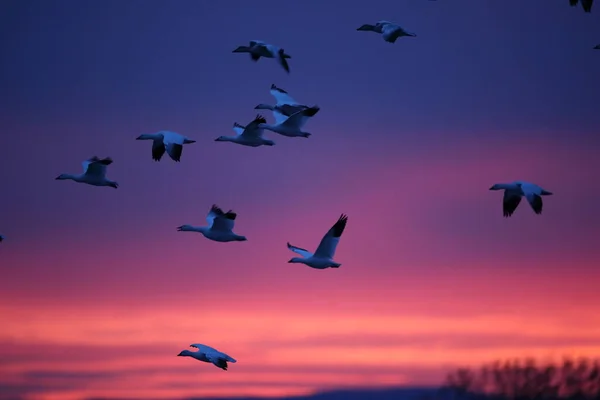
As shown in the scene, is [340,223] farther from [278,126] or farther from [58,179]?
[58,179]

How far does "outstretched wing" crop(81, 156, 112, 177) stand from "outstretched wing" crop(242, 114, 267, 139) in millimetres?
3382

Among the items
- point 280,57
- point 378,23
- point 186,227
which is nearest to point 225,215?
point 186,227

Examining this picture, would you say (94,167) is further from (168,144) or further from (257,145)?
(257,145)

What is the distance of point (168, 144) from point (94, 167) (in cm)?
251

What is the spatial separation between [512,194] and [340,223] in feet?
12.7

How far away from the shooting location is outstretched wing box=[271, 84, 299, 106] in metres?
29.2

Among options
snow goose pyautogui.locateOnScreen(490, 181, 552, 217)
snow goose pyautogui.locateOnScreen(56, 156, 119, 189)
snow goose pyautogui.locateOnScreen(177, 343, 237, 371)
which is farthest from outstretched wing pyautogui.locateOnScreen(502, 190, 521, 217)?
snow goose pyautogui.locateOnScreen(56, 156, 119, 189)

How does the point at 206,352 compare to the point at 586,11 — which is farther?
the point at 206,352

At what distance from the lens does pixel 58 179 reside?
2858cm

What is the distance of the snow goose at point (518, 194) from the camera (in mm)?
24625

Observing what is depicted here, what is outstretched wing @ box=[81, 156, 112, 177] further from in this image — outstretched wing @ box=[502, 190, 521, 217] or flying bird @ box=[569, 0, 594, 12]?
flying bird @ box=[569, 0, 594, 12]

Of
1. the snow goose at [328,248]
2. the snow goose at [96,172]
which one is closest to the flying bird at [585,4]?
the snow goose at [328,248]

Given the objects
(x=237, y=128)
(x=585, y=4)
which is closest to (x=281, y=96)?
(x=237, y=128)

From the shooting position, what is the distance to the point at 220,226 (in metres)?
25.9
